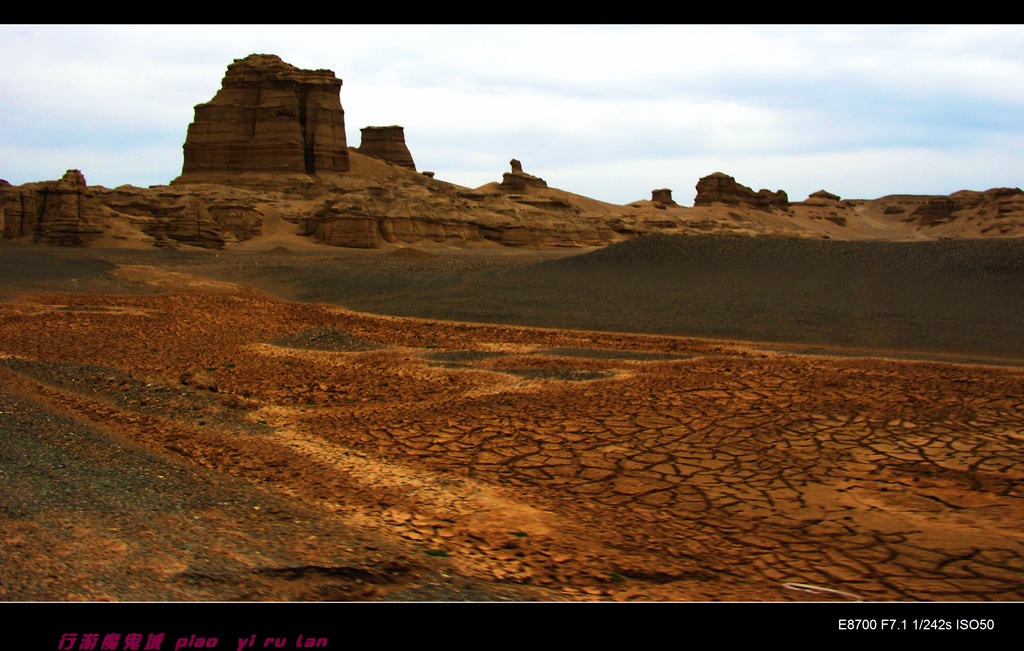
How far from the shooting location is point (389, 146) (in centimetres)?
7969

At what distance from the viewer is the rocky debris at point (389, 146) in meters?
79.4

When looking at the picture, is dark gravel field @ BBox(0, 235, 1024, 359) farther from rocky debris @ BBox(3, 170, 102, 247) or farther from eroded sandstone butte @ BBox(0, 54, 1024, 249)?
eroded sandstone butte @ BBox(0, 54, 1024, 249)

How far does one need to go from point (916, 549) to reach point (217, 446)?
5744mm

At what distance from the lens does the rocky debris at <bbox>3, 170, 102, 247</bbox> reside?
37.8 m

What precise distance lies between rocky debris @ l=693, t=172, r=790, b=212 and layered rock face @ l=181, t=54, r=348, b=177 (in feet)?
167

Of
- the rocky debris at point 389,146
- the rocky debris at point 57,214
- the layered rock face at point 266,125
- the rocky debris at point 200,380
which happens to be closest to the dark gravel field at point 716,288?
the rocky debris at point 57,214

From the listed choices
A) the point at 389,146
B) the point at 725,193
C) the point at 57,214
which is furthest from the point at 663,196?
the point at 57,214

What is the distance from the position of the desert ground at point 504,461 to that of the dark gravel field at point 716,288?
366mm

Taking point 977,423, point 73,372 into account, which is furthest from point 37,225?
point 977,423

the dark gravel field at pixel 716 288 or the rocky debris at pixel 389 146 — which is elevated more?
the rocky debris at pixel 389 146

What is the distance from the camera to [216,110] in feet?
210

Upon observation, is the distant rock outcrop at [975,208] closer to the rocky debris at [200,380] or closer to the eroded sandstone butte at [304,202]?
the eroded sandstone butte at [304,202]

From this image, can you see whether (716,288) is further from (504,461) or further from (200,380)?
(504,461)
